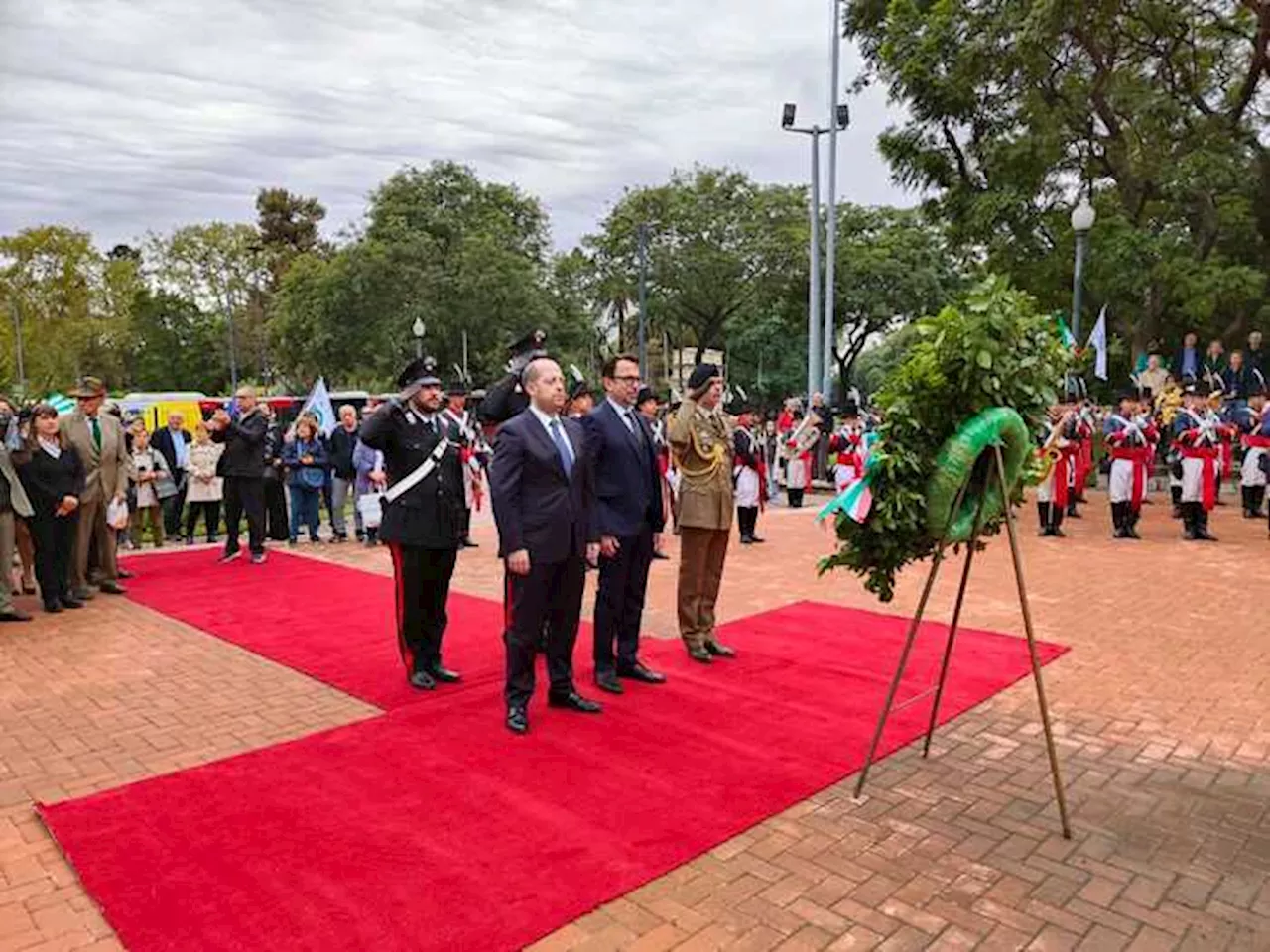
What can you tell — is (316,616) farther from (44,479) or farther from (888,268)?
(888,268)

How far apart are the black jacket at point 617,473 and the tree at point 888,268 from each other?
1146 inches

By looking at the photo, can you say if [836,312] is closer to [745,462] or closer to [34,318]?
[745,462]

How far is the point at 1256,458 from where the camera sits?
42.2 feet

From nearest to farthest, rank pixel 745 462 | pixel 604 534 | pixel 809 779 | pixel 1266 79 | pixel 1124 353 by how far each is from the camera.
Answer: pixel 809 779 < pixel 604 534 < pixel 745 462 < pixel 1266 79 < pixel 1124 353

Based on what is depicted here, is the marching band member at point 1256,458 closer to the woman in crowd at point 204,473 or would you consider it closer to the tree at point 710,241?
the woman in crowd at point 204,473

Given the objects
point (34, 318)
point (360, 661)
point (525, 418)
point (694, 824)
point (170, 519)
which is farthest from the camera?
point (34, 318)

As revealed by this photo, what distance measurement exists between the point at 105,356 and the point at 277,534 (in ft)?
155

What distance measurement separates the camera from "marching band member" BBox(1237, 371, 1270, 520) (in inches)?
493

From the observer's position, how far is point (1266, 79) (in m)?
17.6

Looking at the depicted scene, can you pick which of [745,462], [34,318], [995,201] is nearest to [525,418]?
[745,462]

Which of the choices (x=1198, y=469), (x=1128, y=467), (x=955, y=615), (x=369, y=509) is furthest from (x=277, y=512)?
(x=1198, y=469)

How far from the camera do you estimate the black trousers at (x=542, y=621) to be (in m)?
4.98

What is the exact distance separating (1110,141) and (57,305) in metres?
49.7

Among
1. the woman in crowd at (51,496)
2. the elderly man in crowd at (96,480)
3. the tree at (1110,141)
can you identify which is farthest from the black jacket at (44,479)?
the tree at (1110,141)
